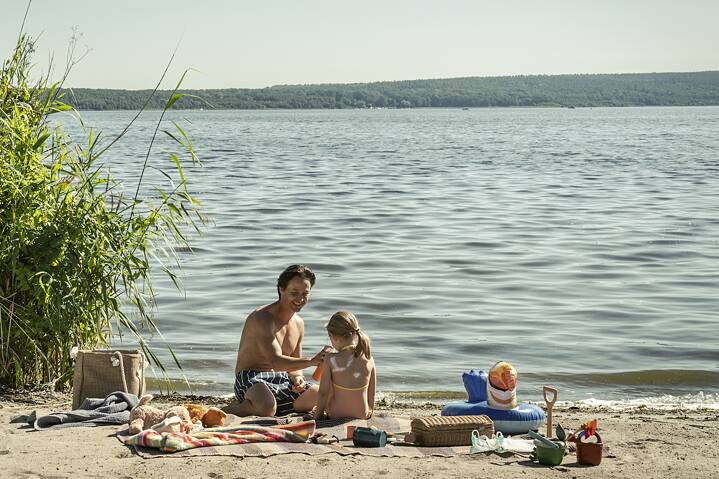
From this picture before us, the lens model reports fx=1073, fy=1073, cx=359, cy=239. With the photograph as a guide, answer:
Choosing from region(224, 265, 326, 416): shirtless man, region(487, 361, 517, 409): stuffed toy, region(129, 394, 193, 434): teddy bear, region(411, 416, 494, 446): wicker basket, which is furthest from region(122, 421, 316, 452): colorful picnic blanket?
region(487, 361, 517, 409): stuffed toy

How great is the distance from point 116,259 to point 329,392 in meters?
1.76

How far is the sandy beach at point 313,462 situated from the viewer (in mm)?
5398

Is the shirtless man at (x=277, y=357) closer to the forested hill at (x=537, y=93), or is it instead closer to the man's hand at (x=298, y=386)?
the man's hand at (x=298, y=386)

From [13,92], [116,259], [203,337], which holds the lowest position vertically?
[203,337]

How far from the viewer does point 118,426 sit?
640 cm

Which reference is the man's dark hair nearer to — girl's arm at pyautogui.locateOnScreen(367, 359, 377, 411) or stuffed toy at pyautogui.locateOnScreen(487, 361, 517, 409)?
girl's arm at pyautogui.locateOnScreen(367, 359, 377, 411)

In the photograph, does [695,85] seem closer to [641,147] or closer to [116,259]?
[641,147]

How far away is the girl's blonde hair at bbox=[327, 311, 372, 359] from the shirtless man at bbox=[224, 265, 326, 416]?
15.9 inches

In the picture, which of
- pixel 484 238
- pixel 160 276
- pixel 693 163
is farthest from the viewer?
pixel 693 163

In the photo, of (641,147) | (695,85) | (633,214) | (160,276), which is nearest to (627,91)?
(695,85)

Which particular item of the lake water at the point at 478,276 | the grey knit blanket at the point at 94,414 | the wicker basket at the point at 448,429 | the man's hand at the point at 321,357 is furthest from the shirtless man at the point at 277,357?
the lake water at the point at 478,276

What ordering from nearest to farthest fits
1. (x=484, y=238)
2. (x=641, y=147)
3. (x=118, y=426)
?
(x=118, y=426), (x=484, y=238), (x=641, y=147)

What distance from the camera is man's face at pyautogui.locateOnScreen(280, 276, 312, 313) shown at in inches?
279

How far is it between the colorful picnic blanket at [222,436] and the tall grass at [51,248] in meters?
1.37
